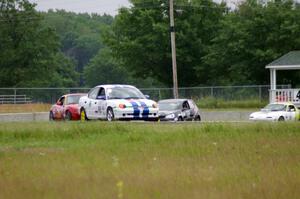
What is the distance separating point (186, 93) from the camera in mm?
59000

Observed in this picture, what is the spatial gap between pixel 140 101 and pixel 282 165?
1669cm

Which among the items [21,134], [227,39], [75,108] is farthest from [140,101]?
[227,39]

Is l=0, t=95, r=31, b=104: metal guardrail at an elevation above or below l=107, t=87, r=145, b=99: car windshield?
below

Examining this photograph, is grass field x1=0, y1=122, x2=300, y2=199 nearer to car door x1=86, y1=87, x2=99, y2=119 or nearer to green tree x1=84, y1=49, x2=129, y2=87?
car door x1=86, y1=87, x2=99, y2=119

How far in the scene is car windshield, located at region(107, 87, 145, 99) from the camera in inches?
1146

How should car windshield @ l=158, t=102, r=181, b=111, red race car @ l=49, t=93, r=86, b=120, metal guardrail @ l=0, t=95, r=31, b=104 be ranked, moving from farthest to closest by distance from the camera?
metal guardrail @ l=0, t=95, r=31, b=104
car windshield @ l=158, t=102, r=181, b=111
red race car @ l=49, t=93, r=86, b=120

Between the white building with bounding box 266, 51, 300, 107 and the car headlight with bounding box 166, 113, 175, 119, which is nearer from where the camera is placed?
the car headlight with bounding box 166, 113, 175, 119

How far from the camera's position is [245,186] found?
33.2 ft

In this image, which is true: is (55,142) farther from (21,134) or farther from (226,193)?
(226,193)

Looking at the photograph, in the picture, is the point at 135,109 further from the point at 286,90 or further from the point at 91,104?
the point at 286,90

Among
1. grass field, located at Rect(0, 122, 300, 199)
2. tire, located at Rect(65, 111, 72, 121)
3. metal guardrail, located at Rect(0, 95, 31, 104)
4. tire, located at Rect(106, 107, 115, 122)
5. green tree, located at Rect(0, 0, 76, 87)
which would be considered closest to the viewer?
grass field, located at Rect(0, 122, 300, 199)

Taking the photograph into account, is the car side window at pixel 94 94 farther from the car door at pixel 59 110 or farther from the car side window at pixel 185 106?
the car side window at pixel 185 106

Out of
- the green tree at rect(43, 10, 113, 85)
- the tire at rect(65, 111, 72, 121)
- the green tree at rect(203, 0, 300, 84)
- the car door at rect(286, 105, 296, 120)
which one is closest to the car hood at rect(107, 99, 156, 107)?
the tire at rect(65, 111, 72, 121)

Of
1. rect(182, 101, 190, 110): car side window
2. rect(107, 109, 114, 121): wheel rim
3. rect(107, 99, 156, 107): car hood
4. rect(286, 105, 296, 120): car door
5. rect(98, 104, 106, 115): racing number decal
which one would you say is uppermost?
rect(107, 99, 156, 107): car hood
